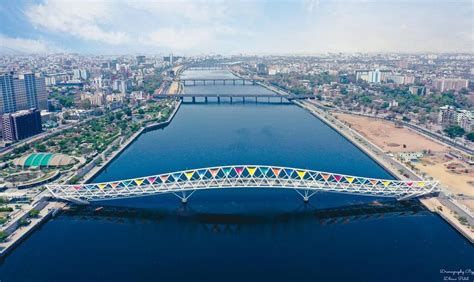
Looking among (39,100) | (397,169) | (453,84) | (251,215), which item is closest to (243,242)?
(251,215)

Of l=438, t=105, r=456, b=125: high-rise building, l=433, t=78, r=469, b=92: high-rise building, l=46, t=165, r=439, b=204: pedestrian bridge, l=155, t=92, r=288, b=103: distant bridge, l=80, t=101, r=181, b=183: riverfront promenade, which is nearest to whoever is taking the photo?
l=46, t=165, r=439, b=204: pedestrian bridge

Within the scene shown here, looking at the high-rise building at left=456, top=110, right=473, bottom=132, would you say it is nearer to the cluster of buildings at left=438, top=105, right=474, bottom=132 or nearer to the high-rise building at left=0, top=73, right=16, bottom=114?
the cluster of buildings at left=438, top=105, right=474, bottom=132

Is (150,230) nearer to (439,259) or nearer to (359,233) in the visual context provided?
(359,233)

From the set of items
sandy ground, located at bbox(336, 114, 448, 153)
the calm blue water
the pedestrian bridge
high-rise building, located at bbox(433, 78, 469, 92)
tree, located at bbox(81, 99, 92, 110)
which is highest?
high-rise building, located at bbox(433, 78, 469, 92)

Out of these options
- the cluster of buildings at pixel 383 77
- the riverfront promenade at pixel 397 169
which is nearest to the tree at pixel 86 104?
the riverfront promenade at pixel 397 169

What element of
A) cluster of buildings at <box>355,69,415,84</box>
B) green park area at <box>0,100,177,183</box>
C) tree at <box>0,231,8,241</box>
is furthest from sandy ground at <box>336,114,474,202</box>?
cluster of buildings at <box>355,69,415,84</box>

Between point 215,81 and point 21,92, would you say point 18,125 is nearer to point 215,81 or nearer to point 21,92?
point 21,92

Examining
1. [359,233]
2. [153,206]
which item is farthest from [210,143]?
[359,233]
